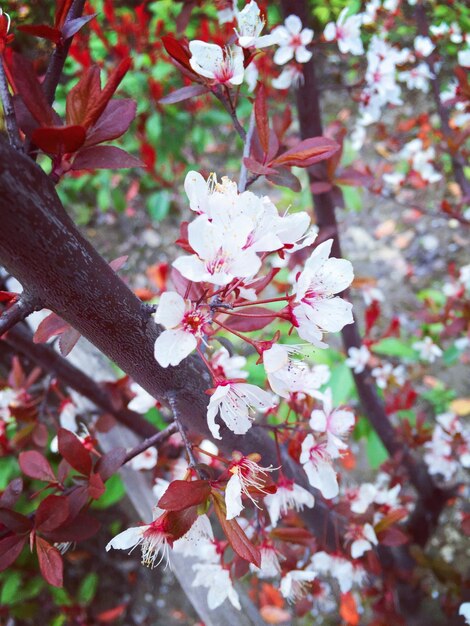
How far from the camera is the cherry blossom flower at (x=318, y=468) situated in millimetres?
637

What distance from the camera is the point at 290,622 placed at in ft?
5.29

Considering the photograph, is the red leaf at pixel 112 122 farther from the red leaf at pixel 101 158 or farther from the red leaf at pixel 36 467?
the red leaf at pixel 36 467

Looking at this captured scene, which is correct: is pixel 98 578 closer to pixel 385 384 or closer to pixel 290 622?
pixel 290 622

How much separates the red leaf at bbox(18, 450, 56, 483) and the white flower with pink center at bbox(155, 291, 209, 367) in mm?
373

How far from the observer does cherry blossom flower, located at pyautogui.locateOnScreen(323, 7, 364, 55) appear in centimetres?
96

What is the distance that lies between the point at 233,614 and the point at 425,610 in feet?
2.78

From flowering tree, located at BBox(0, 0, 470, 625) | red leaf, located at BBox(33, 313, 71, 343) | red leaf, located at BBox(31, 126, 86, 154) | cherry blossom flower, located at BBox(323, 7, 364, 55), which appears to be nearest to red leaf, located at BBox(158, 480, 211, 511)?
flowering tree, located at BBox(0, 0, 470, 625)

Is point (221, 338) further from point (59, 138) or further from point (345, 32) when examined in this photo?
point (345, 32)

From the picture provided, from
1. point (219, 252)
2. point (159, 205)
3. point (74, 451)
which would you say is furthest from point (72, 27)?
point (159, 205)

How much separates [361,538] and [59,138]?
0.77m

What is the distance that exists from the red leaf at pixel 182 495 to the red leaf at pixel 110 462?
18cm

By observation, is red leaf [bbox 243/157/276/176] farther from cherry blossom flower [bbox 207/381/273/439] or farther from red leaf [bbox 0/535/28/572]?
red leaf [bbox 0/535/28/572]

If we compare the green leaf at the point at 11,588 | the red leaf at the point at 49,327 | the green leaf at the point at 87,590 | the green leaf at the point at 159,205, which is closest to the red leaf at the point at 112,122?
the red leaf at the point at 49,327

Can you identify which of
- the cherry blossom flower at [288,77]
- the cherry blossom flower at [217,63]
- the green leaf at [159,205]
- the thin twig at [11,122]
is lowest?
the green leaf at [159,205]
